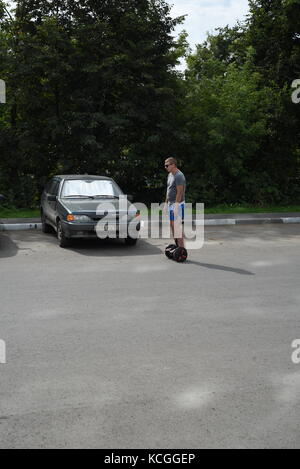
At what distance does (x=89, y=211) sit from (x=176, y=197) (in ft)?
7.05

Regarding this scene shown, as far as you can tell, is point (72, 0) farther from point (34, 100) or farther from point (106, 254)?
point (106, 254)

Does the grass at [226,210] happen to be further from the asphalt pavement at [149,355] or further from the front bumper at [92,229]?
the asphalt pavement at [149,355]

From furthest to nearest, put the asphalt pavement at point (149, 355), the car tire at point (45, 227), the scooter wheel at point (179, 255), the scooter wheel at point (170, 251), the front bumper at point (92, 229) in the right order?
the car tire at point (45, 227), the front bumper at point (92, 229), the scooter wheel at point (170, 251), the scooter wheel at point (179, 255), the asphalt pavement at point (149, 355)

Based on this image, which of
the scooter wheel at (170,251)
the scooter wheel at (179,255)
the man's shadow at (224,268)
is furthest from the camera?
the scooter wheel at (170,251)

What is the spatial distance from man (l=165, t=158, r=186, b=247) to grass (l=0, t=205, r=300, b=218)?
23.2ft

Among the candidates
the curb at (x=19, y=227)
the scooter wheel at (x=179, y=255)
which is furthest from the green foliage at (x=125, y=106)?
the scooter wheel at (x=179, y=255)

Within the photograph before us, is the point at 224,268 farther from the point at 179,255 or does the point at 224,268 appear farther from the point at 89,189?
the point at 89,189

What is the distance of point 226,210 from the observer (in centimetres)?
1783

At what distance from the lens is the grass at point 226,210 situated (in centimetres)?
1638

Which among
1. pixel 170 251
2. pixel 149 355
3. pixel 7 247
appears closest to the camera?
pixel 149 355

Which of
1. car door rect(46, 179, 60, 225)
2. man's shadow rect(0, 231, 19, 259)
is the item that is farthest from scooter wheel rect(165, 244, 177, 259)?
car door rect(46, 179, 60, 225)

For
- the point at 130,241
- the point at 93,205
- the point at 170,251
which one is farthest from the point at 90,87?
the point at 170,251

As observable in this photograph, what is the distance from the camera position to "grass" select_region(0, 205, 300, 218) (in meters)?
16.4

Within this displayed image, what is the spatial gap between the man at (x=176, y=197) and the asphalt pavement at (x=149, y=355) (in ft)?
1.88
